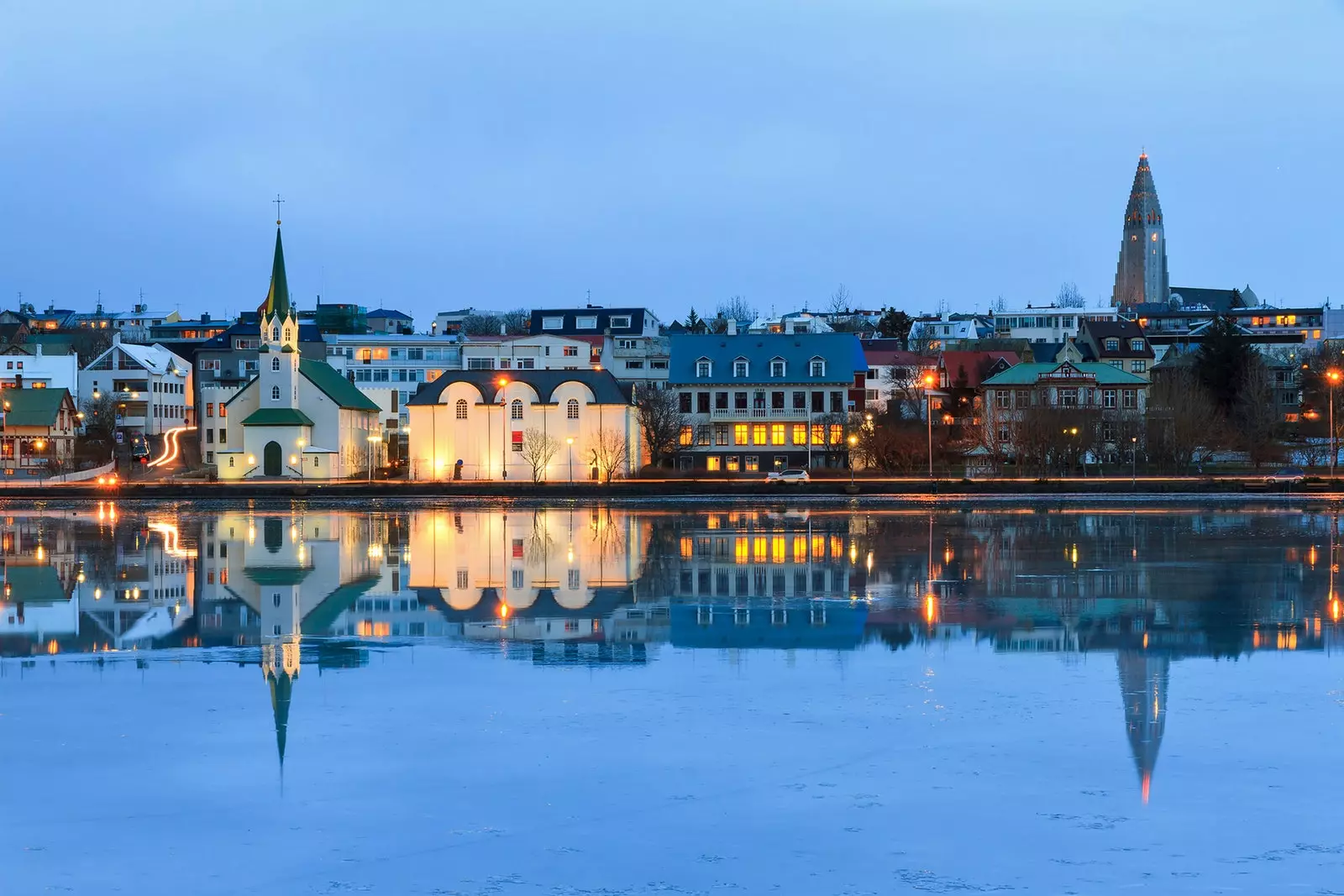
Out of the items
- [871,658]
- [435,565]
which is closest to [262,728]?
[871,658]

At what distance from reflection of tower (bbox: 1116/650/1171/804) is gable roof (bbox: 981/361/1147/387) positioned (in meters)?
73.6

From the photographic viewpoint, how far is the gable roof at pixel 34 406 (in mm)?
91250

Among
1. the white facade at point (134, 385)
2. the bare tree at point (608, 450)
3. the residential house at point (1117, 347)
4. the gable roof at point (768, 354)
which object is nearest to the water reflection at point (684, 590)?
the bare tree at point (608, 450)

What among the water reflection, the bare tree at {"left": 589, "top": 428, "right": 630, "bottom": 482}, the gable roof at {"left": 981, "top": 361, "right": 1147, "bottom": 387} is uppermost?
the gable roof at {"left": 981, "top": 361, "right": 1147, "bottom": 387}

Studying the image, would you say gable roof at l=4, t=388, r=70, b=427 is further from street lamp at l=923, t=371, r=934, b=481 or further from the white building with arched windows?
street lamp at l=923, t=371, r=934, b=481

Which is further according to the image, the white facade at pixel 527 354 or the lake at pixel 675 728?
the white facade at pixel 527 354

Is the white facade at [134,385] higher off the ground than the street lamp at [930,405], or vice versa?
the white facade at [134,385]

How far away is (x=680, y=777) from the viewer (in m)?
14.2

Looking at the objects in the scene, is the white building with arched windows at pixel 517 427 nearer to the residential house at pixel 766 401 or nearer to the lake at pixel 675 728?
the residential house at pixel 766 401

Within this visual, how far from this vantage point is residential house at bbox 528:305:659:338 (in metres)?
111

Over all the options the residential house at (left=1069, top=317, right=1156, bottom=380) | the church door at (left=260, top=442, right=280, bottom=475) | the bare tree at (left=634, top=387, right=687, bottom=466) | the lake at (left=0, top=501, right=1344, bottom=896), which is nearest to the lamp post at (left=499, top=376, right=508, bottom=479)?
the bare tree at (left=634, top=387, right=687, bottom=466)

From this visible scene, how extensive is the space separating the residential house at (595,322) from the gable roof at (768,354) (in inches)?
874

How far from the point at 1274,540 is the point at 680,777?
95.1 feet

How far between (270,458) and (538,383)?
14.9 m
